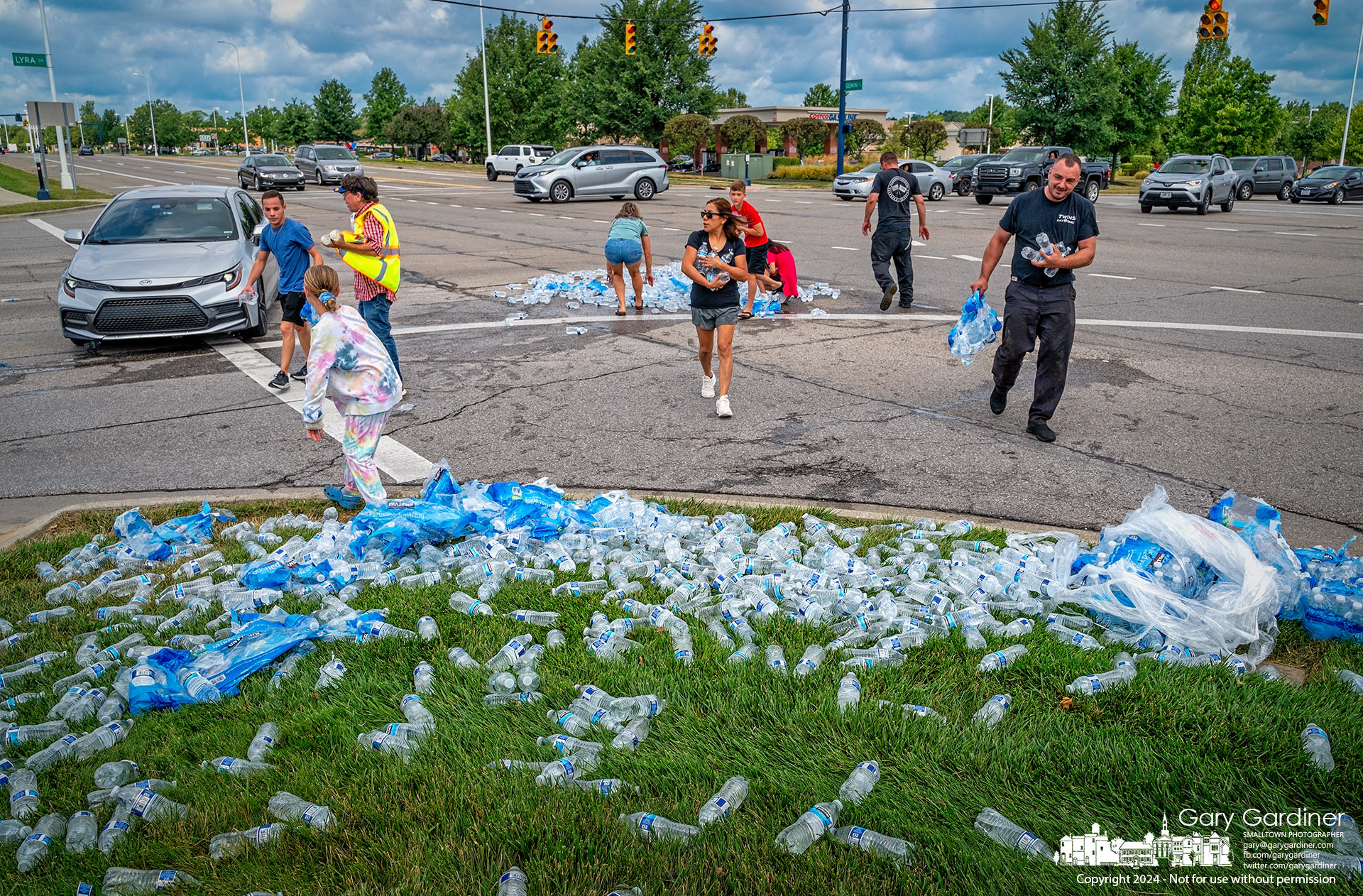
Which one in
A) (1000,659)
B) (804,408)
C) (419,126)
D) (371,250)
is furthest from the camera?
(419,126)

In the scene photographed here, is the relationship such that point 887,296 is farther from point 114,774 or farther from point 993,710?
point 114,774

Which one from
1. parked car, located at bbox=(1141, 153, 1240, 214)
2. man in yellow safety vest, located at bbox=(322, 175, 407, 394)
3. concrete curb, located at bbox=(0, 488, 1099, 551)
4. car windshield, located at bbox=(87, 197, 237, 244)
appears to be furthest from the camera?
parked car, located at bbox=(1141, 153, 1240, 214)

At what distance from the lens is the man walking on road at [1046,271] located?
6.76m

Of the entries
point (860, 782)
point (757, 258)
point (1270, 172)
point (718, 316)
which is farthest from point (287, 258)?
point (1270, 172)

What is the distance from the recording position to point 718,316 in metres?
7.73

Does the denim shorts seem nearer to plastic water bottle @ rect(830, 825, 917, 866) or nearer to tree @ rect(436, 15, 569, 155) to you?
plastic water bottle @ rect(830, 825, 917, 866)

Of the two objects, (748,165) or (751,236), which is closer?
(751,236)

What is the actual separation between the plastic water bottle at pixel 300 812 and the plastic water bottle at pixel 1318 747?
323 centimetres

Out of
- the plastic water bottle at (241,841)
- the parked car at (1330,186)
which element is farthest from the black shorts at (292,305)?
the parked car at (1330,186)

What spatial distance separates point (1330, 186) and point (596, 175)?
3008cm

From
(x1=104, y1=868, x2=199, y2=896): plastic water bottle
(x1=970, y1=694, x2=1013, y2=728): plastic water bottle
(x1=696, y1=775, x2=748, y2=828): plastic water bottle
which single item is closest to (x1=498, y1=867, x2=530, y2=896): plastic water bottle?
(x1=696, y1=775, x2=748, y2=828): plastic water bottle

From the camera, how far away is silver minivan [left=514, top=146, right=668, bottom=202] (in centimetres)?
3103

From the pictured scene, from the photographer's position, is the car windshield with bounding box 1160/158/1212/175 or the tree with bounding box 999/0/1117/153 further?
the tree with bounding box 999/0/1117/153

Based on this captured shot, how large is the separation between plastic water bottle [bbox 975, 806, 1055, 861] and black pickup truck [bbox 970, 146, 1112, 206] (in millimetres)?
33209
